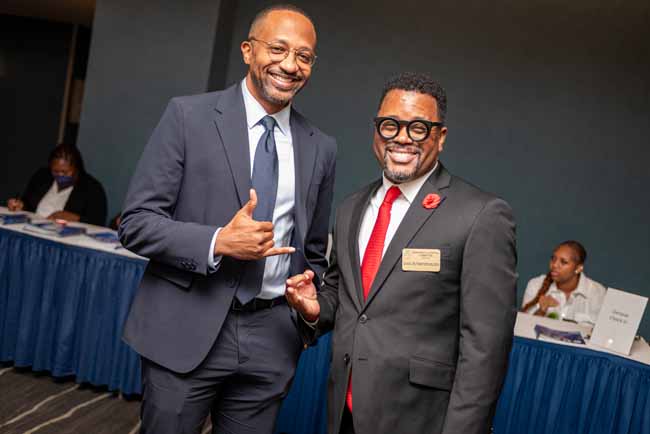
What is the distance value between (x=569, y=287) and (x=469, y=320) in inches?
124

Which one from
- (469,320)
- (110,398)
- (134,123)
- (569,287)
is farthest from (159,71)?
(469,320)

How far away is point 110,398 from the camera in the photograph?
142 inches

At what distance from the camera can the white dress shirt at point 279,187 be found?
174cm

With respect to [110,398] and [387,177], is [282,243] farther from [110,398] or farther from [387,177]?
[110,398]

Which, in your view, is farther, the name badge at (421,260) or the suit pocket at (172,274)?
the suit pocket at (172,274)

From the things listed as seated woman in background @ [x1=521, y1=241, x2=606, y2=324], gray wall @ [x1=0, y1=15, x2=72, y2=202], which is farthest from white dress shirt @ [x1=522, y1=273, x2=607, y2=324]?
gray wall @ [x1=0, y1=15, x2=72, y2=202]

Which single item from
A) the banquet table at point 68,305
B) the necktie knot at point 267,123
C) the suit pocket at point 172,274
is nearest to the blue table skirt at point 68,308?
the banquet table at point 68,305

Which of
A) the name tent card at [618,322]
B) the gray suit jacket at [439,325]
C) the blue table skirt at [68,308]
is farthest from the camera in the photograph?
the blue table skirt at [68,308]

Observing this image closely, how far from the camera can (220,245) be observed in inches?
60.8

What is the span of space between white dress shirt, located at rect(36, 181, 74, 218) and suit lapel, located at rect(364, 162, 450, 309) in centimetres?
397

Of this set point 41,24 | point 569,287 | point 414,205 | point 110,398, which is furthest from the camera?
point 41,24

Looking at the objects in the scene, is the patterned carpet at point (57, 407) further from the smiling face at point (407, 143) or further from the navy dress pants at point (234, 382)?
the smiling face at point (407, 143)

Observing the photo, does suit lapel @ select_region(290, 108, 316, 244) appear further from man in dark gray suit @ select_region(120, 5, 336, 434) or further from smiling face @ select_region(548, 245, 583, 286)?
smiling face @ select_region(548, 245, 583, 286)

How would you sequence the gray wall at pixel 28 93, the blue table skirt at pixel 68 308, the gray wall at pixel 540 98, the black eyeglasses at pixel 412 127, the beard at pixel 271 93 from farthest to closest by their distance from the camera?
1. the gray wall at pixel 28 93
2. the gray wall at pixel 540 98
3. the blue table skirt at pixel 68 308
4. the beard at pixel 271 93
5. the black eyeglasses at pixel 412 127
